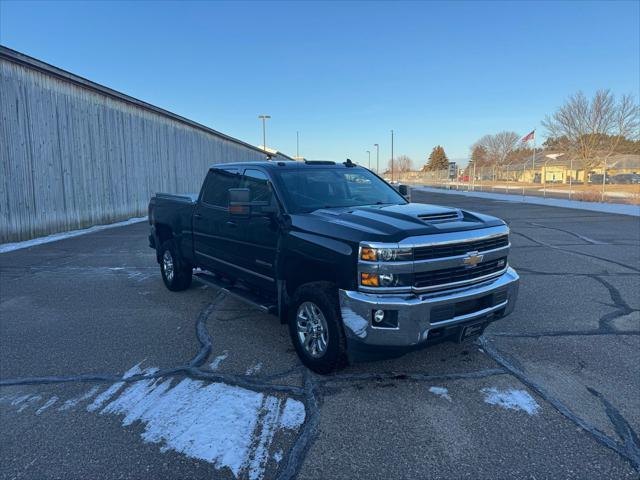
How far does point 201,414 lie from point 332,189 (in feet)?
8.75

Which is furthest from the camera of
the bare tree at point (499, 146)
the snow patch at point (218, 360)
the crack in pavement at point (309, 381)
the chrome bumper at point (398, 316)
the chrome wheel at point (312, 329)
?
the bare tree at point (499, 146)

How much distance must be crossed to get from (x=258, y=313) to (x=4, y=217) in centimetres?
949

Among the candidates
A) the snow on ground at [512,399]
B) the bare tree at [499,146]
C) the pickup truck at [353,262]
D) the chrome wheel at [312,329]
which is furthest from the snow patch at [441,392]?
the bare tree at [499,146]

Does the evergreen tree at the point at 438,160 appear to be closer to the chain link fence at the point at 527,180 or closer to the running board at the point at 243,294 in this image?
the chain link fence at the point at 527,180

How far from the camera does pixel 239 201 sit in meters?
4.36

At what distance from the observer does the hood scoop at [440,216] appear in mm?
3969

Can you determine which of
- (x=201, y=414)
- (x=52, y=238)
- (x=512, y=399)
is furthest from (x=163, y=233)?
(x=52, y=238)

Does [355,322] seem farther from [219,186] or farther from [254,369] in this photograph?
[219,186]

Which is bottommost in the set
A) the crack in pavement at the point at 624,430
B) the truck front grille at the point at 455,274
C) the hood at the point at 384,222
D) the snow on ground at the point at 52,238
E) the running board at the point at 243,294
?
the crack in pavement at the point at 624,430

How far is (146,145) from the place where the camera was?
19672 mm

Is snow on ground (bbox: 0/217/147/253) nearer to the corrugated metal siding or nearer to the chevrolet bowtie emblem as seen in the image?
the corrugated metal siding

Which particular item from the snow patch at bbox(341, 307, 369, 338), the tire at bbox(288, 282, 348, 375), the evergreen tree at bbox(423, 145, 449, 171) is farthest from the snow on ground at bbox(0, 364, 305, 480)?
the evergreen tree at bbox(423, 145, 449, 171)

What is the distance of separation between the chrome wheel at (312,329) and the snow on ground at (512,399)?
138 cm

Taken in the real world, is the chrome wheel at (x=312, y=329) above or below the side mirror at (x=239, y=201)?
below
